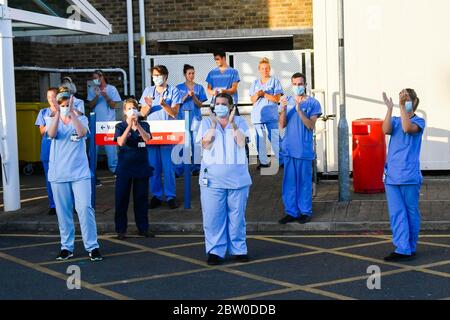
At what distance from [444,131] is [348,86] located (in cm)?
170

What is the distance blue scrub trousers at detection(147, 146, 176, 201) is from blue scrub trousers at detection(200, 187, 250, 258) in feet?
10.7

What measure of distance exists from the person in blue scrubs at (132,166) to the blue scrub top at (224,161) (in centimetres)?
143

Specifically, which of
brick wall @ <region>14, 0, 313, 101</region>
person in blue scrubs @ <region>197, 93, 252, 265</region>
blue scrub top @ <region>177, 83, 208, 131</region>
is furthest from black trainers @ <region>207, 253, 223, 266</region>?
brick wall @ <region>14, 0, 313, 101</region>

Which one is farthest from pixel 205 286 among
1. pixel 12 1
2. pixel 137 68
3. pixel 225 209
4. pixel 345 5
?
pixel 137 68

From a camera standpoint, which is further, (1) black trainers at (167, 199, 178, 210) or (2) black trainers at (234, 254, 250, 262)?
(1) black trainers at (167, 199, 178, 210)

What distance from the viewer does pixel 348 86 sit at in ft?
47.2

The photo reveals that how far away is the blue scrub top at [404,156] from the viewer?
9161mm

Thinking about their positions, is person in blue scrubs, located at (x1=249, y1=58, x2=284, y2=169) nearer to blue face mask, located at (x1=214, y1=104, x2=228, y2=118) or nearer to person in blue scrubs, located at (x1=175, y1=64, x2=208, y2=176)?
person in blue scrubs, located at (x1=175, y1=64, x2=208, y2=176)

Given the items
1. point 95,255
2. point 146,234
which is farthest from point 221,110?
point 146,234

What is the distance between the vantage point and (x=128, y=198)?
10727 mm

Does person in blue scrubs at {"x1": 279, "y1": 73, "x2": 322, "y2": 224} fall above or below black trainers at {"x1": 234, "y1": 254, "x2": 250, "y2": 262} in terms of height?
above

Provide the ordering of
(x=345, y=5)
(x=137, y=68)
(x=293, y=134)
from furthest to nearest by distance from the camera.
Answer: (x=137, y=68), (x=345, y=5), (x=293, y=134)

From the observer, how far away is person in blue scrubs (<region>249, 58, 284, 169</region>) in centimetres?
1509

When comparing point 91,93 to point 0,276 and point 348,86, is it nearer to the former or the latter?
point 348,86
